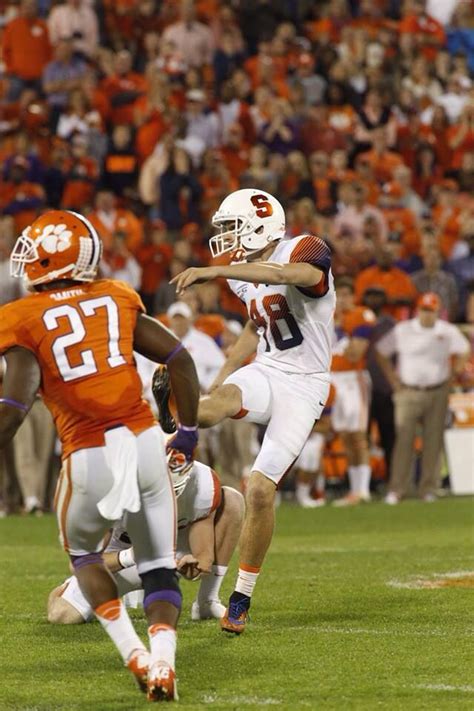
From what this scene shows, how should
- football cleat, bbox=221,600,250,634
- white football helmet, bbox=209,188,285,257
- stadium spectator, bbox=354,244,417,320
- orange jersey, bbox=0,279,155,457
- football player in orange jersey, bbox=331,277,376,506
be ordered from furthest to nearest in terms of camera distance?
stadium spectator, bbox=354,244,417,320 → football player in orange jersey, bbox=331,277,376,506 → white football helmet, bbox=209,188,285,257 → football cleat, bbox=221,600,250,634 → orange jersey, bbox=0,279,155,457

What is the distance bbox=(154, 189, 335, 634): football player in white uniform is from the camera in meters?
6.21

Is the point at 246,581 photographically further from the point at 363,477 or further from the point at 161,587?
the point at 363,477

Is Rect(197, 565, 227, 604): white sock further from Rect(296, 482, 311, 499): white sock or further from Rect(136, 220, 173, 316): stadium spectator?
Rect(136, 220, 173, 316): stadium spectator

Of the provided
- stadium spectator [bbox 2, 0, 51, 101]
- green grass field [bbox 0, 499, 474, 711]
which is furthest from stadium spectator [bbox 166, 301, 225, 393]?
stadium spectator [bbox 2, 0, 51, 101]

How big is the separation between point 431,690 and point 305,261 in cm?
215

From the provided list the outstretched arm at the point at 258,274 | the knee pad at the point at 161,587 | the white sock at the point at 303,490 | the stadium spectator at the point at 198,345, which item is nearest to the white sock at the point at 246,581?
the outstretched arm at the point at 258,274

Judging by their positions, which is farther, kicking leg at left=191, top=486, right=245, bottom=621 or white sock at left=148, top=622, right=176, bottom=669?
kicking leg at left=191, top=486, right=245, bottom=621

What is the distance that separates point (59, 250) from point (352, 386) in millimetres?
9238

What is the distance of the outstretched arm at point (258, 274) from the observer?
17.7 ft

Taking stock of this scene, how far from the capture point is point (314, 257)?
625cm

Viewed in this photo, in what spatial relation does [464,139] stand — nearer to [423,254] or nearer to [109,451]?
[423,254]

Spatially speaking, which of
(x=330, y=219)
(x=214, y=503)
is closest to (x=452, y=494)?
(x=330, y=219)

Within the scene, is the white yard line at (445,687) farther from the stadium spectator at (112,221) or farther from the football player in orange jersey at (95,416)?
the stadium spectator at (112,221)

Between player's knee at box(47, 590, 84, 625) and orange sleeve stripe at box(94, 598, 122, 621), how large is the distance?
186cm
